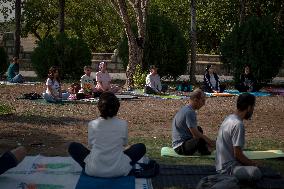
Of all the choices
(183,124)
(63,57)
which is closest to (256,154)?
(183,124)

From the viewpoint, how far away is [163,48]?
2567 centimetres

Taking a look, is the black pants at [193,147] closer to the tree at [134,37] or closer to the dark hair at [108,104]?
the dark hair at [108,104]

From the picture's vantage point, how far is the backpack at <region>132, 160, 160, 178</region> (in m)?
8.07

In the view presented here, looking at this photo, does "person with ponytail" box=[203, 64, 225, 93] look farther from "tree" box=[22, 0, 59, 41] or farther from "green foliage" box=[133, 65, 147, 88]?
"tree" box=[22, 0, 59, 41]

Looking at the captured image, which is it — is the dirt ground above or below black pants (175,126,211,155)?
below

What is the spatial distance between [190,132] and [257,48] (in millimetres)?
15527

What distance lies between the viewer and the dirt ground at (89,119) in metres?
11.3

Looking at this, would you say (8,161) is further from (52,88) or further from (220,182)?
(52,88)

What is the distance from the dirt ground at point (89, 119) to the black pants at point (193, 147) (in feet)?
5.65

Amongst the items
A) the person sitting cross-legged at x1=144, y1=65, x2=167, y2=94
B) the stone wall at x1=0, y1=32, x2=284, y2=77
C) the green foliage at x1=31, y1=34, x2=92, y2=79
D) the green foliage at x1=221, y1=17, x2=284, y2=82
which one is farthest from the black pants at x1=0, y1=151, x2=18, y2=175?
the stone wall at x1=0, y1=32, x2=284, y2=77

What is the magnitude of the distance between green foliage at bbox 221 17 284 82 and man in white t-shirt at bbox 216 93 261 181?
17.1m

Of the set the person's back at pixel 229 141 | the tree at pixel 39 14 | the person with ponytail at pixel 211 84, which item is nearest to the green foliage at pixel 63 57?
the person with ponytail at pixel 211 84

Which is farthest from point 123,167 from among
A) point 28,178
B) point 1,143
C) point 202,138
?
point 1,143

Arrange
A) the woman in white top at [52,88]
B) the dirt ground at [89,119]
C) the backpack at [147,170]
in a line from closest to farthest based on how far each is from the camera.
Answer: the backpack at [147,170]
the dirt ground at [89,119]
the woman in white top at [52,88]
